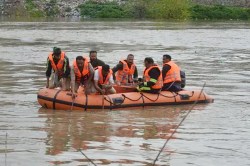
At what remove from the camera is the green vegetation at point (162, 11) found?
76.6 meters

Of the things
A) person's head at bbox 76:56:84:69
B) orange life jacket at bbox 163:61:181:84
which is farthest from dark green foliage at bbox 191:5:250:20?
person's head at bbox 76:56:84:69

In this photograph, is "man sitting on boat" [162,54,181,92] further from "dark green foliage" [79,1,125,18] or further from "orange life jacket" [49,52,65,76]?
"dark green foliage" [79,1,125,18]

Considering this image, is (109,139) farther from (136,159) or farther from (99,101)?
(99,101)

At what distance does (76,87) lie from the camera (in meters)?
13.6

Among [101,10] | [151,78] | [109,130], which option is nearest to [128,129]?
[109,130]

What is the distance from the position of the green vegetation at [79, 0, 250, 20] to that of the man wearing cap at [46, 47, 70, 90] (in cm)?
6287

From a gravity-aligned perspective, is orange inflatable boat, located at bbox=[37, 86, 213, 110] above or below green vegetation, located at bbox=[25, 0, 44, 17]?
below

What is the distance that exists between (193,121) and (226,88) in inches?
207

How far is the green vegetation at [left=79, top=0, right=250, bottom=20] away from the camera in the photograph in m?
76.6

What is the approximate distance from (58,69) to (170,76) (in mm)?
2405

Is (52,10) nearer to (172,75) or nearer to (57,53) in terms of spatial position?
(172,75)

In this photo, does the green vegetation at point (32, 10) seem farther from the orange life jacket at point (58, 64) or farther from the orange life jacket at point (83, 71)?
the orange life jacket at point (83, 71)

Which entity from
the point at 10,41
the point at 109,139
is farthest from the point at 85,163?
the point at 10,41

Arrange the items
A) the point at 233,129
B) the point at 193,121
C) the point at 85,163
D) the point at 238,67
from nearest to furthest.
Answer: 1. the point at 85,163
2. the point at 233,129
3. the point at 193,121
4. the point at 238,67
